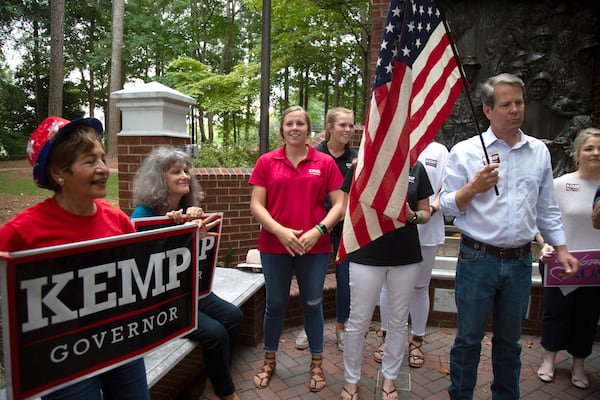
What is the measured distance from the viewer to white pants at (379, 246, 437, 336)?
3375mm

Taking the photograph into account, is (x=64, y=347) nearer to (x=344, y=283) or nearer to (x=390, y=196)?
(x=390, y=196)

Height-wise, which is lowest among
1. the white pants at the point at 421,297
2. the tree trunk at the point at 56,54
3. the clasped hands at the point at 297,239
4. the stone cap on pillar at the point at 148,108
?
the white pants at the point at 421,297

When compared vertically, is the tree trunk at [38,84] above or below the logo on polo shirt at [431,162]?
above

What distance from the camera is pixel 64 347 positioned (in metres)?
1.63

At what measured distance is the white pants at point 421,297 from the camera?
11.1 feet

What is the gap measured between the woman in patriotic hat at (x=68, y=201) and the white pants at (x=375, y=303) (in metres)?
1.46

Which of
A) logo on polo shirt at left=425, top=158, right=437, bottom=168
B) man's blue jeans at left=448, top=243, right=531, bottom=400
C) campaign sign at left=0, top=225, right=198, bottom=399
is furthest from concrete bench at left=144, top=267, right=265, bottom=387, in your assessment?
logo on polo shirt at left=425, top=158, right=437, bottom=168

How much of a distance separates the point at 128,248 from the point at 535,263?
4162 mm

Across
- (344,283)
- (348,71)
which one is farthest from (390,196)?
(348,71)

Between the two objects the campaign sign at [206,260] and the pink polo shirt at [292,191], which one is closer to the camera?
the campaign sign at [206,260]

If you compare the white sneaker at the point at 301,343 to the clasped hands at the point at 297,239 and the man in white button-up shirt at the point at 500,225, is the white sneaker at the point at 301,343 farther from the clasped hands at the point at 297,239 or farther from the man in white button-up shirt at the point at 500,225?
the man in white button-up shirt at the point at 500,225

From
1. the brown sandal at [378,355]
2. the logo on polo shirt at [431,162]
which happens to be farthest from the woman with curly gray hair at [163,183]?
the brown sandal at [378,355]

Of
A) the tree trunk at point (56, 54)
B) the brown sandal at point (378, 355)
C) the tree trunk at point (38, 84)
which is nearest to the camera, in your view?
the brown sandal at point (378, 355)

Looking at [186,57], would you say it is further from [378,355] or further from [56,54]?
[378,355]
